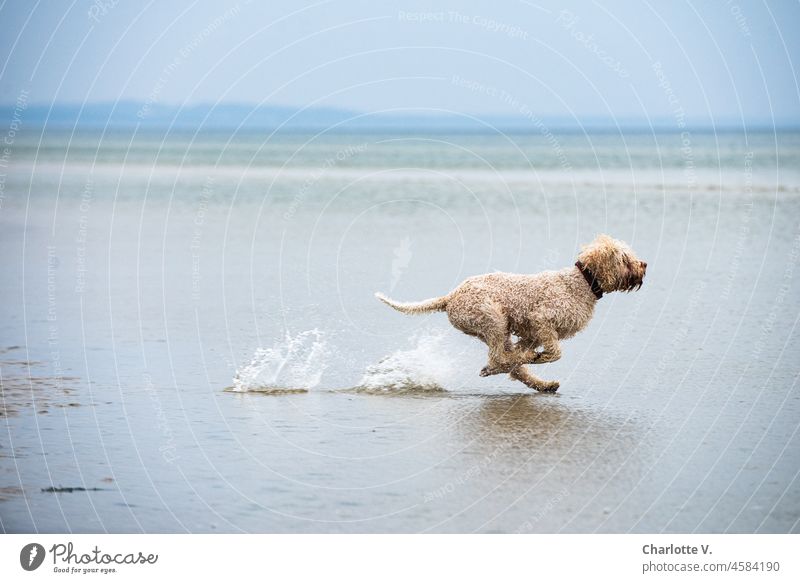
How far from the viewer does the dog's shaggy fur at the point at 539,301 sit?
29.5ft

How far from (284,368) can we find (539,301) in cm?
221

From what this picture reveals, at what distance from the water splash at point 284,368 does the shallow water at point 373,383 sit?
0.03 metres

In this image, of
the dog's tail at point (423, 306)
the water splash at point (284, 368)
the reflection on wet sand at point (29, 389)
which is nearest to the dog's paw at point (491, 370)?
the dog's tail at point (423, 306)

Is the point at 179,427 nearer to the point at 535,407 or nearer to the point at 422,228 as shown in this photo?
the point at 535,407

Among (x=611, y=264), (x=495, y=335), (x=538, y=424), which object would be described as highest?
(x=611, y=264)

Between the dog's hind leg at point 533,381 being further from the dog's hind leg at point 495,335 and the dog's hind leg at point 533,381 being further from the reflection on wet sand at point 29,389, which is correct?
the reflection on wet sand at point 29,389

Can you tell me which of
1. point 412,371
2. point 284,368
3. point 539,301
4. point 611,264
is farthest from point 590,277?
point 284,368

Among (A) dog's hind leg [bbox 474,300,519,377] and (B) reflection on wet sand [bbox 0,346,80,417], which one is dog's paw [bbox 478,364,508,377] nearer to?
(A) dog's hind leg [bbox 474,300,519,377]

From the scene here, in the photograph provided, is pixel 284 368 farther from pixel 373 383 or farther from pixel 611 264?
pixel 611 264

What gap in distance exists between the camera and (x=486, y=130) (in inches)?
2378

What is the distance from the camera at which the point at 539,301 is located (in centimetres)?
902

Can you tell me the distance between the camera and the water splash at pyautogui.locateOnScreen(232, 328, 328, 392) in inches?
370
